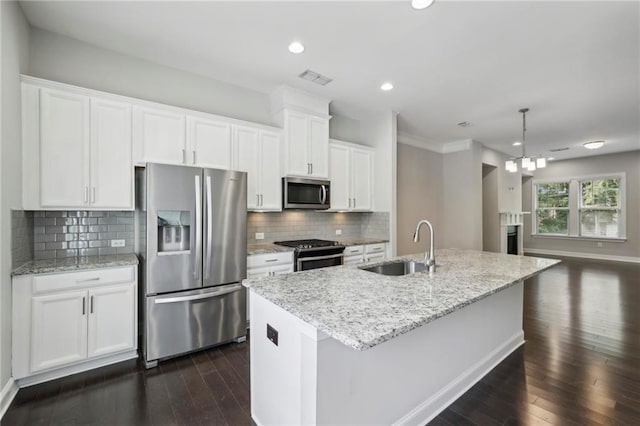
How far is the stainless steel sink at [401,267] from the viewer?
250 centimetres

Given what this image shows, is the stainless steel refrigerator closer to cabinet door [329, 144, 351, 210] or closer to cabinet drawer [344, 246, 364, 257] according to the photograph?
cabinet drawer [344, 246, 364, 257]

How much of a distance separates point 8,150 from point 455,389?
3600mm

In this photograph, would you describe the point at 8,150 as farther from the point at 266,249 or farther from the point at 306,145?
the point at 306,145

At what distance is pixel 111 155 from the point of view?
271cm

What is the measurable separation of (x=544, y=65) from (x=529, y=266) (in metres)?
2.27

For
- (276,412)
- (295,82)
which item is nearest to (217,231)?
(276,412)

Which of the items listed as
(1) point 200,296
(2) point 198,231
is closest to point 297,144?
(2) point 198,231

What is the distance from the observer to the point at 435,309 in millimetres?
1396

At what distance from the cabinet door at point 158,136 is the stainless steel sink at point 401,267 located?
7.52ft

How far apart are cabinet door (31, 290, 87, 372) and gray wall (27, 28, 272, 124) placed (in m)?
2.01

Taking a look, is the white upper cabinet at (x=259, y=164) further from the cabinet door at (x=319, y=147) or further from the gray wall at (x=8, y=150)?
the gray wall at (x=8, y=150)

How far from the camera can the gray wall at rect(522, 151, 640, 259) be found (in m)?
7.68

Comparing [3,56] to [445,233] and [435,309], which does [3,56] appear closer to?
[435,309]

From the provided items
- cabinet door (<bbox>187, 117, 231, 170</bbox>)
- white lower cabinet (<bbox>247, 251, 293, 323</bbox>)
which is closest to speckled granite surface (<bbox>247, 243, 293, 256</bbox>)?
white lower cabinet (<bbox>247, 251, 293, 323</bbox>)
